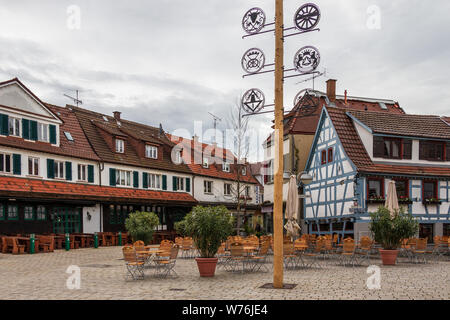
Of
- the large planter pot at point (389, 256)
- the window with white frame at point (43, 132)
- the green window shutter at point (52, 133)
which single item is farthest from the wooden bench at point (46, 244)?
the large planter pot at point (389, 256)

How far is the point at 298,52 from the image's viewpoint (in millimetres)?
10953

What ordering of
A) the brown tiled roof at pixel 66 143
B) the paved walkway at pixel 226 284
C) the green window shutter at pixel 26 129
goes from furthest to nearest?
1. the green window shutter at pixel 26 129
2. the brown tiled roof at pixel 66 143
3. the paved walkway at pixel 226 284

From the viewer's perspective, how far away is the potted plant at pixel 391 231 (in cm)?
1538

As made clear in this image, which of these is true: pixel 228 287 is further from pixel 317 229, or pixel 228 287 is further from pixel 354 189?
pixel 317 229

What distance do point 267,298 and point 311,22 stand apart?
608cm

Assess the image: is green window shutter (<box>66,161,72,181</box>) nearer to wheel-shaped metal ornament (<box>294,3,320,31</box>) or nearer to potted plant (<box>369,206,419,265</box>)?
potted plant (<box>369,206,419,265</box>)

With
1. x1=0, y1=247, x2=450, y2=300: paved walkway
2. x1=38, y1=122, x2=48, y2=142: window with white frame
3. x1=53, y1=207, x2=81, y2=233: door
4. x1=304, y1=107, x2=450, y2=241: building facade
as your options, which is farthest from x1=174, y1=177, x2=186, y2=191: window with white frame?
x1=0, y1=247, x2=450, y2=300: paved walkway

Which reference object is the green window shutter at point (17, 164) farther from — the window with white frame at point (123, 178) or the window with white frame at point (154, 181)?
the window with white frame at point (154, 181)

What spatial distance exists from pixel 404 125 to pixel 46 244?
67.1 feet

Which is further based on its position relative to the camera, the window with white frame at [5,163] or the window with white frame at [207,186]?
the window with white frame at [207,186]

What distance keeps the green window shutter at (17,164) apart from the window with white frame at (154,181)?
35.6 ft

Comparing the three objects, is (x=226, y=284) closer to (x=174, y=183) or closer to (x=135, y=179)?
(x=135, y=179)
